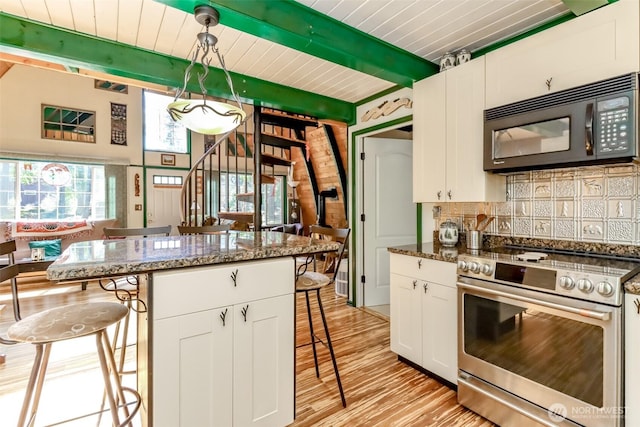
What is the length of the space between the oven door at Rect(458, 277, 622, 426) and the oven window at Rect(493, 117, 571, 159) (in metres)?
0.89

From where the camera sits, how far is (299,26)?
1.94 m

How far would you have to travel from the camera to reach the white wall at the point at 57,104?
565 cm

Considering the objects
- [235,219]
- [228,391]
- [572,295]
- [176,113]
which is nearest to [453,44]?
[572,295]

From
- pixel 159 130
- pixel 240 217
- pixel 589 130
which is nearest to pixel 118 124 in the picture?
pixel 159 130

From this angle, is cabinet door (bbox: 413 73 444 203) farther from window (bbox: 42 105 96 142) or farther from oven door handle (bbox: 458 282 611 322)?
window (bbox: 42 105 96 142)

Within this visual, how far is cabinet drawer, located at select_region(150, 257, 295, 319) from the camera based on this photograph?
4.25ft

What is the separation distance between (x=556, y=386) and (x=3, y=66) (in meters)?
8.60

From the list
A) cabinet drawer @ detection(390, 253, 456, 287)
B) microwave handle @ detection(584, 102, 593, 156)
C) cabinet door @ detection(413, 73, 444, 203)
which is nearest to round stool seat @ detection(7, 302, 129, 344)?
cabinet drawer @ detection(390, 253, 456, 287)

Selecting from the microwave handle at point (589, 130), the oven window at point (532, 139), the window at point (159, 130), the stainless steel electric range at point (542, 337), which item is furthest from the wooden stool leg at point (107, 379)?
the window at point (159, 130)

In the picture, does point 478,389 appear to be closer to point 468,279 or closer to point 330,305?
point 468,279

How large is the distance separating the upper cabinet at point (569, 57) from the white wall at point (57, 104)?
7315 mm

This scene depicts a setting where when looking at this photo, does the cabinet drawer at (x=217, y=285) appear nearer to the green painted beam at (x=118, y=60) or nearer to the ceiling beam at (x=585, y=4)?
the green painted beam at (x=118, y=60)

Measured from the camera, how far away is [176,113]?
184 cm

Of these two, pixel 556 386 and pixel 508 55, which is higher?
pixel 508 55
